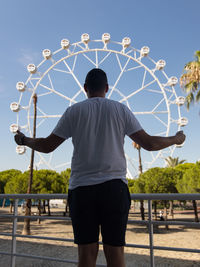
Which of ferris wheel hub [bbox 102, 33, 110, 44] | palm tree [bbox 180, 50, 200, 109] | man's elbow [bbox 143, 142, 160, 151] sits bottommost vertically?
man's elbow [bbox 143, 142, 160, 151]

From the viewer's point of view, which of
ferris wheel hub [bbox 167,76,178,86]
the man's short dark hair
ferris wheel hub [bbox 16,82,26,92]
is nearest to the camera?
the man's short dark hair

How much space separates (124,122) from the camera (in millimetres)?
1346

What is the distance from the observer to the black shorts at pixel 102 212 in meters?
1.21

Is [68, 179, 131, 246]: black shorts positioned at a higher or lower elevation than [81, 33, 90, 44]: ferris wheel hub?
lower

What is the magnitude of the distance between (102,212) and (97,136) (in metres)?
0.36

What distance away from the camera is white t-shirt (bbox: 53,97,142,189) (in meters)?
1.26

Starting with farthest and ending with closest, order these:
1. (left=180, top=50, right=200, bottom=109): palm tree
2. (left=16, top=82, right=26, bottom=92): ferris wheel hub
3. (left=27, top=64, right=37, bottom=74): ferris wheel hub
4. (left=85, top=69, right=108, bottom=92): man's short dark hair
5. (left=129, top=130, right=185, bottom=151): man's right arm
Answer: (left=27, top=64, right=37, bottom=74): ferris wheel hub, (left=16, top=82, right=26, bottom=92): ferris wheel hub, (left=180, top=50, right=200, bottom=109): palm tree, (left=85, top=69, right=108, bottom=92): man's short dark hair, (left=129, top=130, right=185, bottom=151): man's right arm

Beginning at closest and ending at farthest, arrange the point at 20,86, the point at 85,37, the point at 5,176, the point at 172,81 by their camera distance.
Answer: the point at 20,86 < the point at 172,81 < the point at 85,37 < the point at 5,176

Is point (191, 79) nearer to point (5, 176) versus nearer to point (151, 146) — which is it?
point (151, 146)

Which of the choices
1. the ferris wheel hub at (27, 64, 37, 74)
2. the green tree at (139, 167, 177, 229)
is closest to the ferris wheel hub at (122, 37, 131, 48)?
the ferris wheel hub at (27, 64, 37, 74)

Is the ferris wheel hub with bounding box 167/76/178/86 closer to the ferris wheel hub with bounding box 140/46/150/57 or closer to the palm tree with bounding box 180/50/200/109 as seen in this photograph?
the ferris wheel hub with bounding box 140/46/150/57

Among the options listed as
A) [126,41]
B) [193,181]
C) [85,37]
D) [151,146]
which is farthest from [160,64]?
[151,146]

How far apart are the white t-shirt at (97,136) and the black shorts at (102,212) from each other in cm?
4

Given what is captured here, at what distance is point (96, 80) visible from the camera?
145cm
